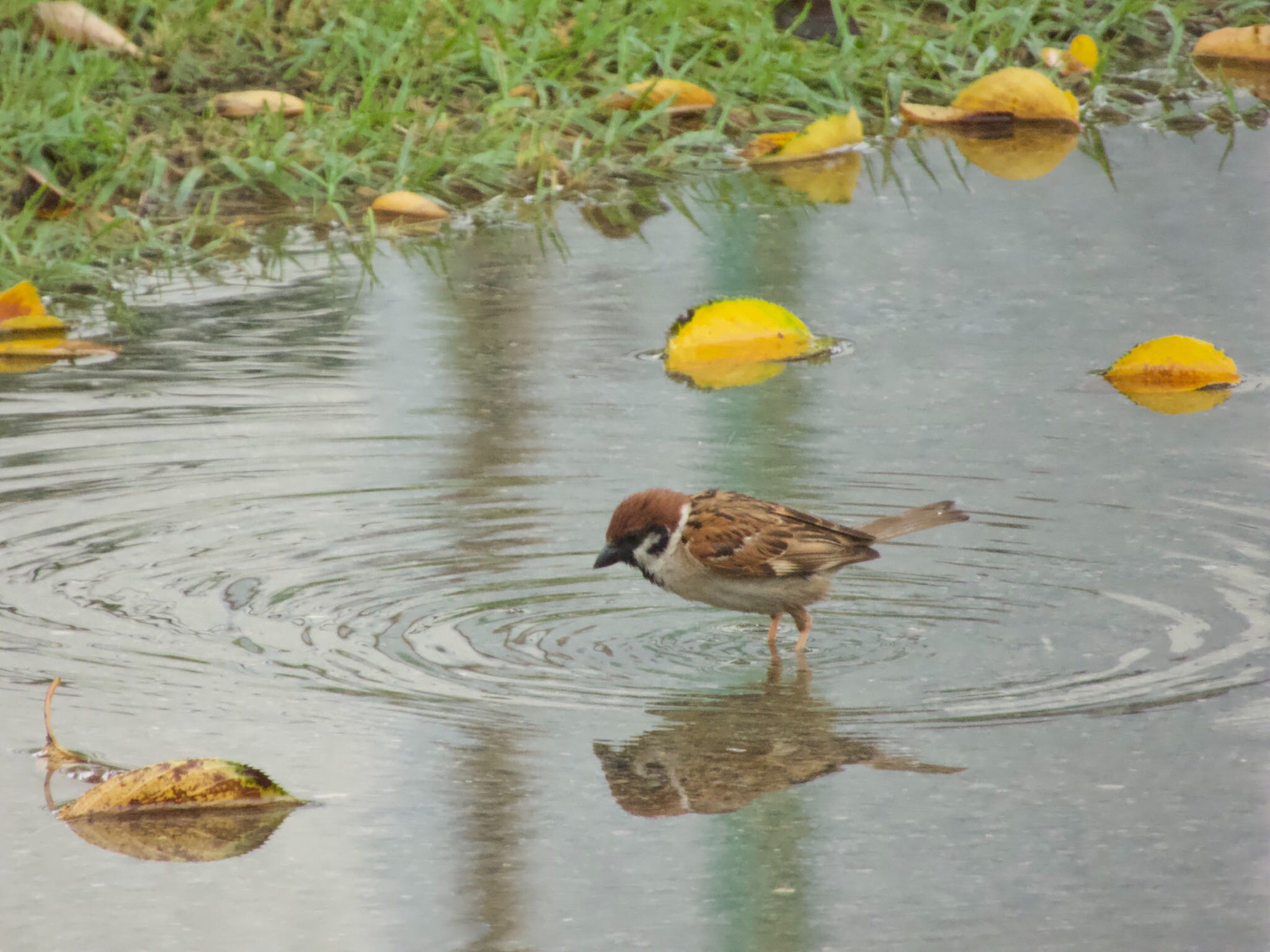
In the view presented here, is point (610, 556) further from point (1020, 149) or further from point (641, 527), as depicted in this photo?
point (1020, 149)

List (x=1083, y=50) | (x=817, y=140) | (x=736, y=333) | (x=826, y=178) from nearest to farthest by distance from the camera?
(x=736, y=333) → (x=826, y=178) → (x=817, y=140) → (x=1083, y=50)

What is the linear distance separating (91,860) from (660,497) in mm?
1672

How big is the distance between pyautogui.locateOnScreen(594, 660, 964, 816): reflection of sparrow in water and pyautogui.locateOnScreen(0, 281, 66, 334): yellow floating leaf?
3.39 m

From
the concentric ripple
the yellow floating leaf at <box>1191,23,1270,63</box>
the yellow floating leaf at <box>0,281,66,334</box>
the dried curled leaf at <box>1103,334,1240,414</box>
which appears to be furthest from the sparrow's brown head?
the yellow floating leaf at <box>1191,23,1270,63</box>

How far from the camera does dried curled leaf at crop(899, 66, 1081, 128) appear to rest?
9.18 meters

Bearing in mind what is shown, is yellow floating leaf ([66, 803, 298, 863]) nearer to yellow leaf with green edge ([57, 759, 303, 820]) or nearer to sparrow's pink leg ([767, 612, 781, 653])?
yellow leaf with green edge ([57, 759, 303, 820])

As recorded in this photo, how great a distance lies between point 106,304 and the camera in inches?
284

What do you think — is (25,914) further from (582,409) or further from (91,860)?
(582,409)

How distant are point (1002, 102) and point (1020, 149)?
31 cm

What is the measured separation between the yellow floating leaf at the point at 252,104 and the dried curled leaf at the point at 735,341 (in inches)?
→ 99.0

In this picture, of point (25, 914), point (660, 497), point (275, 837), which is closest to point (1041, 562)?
point (660, 497)

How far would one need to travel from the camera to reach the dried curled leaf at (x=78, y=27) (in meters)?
8.78

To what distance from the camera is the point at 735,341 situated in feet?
22.0

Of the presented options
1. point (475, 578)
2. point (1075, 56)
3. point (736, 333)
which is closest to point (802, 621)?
point (475, 578)
